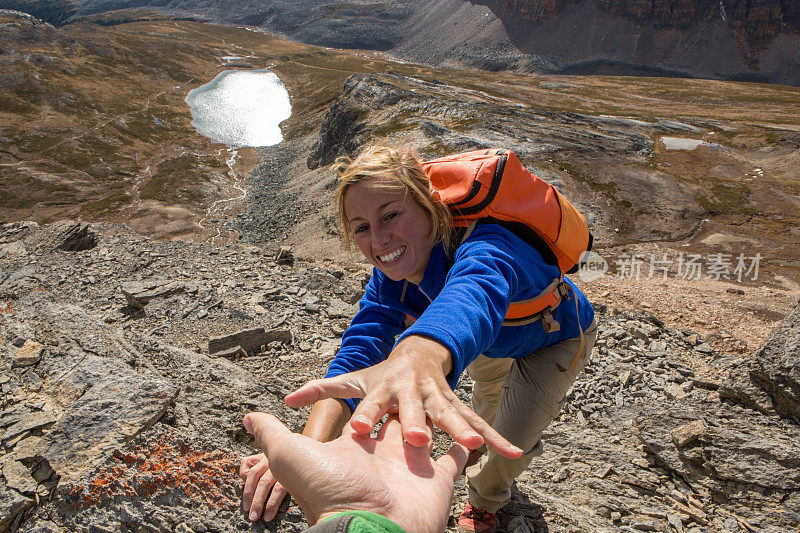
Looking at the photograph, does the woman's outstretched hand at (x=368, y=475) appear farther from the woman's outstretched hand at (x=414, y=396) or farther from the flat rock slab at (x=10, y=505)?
the flat rock slab at (x=10, y=505)

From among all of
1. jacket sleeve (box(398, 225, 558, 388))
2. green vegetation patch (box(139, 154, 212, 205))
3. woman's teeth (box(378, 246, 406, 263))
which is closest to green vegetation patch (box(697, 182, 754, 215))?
jacket sleeve (box(398, 225, 558, 388))

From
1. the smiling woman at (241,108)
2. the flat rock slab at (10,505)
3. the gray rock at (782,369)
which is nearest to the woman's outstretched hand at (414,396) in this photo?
the flat rock slab at (10,505)

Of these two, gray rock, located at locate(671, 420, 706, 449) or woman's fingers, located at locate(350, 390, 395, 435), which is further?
gray rock, located at locate(671, 420, 706, 449)

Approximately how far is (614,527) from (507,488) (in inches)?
61.9

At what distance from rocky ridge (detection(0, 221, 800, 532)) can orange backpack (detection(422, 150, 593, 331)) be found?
2.81 meters

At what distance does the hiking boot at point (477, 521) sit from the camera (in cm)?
491

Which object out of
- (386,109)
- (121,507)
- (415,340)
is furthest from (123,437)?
(386,109)

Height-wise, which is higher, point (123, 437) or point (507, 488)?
point (123, 437)

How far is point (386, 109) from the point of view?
4603 cm

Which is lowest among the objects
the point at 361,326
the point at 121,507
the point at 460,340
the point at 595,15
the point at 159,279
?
the point at 159,279

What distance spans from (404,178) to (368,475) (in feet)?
7.61

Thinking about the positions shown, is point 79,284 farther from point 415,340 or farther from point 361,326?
point 415,340

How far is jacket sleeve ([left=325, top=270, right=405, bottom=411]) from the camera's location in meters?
3.61

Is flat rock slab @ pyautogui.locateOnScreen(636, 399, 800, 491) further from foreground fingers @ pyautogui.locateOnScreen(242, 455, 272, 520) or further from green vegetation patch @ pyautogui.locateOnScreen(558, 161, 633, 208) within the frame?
green vegetation patch @ pyautogui.locateOnScreen(558, 161, 633, 208)
